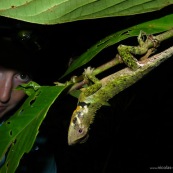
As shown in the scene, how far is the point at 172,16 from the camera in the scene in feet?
3.84

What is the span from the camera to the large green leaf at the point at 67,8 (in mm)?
899

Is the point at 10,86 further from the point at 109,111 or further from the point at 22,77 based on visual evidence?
the point at 109,111

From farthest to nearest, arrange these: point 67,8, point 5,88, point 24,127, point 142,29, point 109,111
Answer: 1. point 109,111
2. point 5,88
3. point 24,127
4. point 142,29
5. point 67,8

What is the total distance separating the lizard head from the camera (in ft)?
5.12

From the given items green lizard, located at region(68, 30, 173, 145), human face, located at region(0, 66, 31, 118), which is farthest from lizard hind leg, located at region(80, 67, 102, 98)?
human face, located at region(0, 66, 31, 118)

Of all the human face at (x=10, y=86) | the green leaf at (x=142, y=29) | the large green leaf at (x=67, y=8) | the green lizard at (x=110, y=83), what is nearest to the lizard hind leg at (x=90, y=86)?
the green lizard at (x=110, y=83)

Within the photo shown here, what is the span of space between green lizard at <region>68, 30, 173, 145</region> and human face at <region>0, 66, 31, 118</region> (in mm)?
532

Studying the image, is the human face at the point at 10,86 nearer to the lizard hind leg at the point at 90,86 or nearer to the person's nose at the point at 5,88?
the person's nose at the point at 5,88

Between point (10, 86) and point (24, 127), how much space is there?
640 millimetres

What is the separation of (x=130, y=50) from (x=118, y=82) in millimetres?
178

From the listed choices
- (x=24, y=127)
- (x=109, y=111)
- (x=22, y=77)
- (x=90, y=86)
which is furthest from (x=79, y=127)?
(x=109, y=111)

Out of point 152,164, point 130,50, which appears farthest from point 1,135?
point 152,164

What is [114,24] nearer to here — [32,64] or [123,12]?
[123,12]

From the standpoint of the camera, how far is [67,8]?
98 centimetres
